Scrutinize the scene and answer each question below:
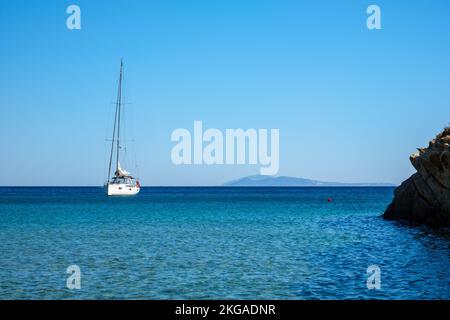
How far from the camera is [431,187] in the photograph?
45469 millimetres

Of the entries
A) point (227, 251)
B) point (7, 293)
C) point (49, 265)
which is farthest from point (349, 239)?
point (7, 293)

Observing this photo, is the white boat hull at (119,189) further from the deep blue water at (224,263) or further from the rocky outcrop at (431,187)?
the rocky outcrop at (431,187)

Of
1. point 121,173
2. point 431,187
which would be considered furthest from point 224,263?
point 121,173

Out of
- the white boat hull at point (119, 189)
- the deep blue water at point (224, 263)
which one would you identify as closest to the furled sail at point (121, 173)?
the white boat hull at point (119, 189)

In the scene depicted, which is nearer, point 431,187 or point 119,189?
point 431,187

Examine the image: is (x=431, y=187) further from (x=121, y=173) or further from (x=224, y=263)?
(x=121, y=173)

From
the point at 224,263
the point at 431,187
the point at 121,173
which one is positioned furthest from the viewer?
the point at 121,173

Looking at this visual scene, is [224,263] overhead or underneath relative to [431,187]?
underneath

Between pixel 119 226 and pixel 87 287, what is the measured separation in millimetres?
28447

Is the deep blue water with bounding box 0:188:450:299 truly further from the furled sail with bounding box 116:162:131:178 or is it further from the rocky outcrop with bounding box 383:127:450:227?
the furled sail with bounding box 116:162:131:178

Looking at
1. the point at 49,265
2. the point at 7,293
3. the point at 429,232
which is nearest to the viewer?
the point at 7,293
